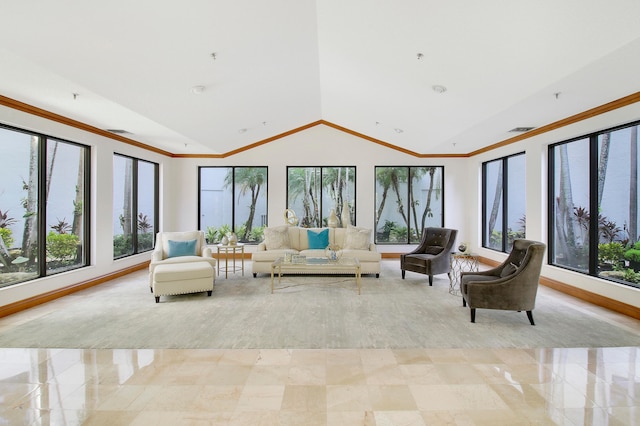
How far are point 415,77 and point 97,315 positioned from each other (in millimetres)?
4909

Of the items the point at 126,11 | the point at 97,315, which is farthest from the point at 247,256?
the point at 126,11

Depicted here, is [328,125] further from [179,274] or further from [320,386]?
[320,386]

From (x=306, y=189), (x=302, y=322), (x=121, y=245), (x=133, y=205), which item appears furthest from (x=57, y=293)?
(x=306, y=189)

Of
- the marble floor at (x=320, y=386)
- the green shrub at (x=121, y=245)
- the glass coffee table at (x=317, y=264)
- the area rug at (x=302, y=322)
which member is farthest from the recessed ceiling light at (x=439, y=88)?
the green shrub at (x=121, y=245)

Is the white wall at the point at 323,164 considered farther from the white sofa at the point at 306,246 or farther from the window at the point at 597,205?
the window at the point at 597,205

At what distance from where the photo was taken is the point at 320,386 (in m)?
2.56

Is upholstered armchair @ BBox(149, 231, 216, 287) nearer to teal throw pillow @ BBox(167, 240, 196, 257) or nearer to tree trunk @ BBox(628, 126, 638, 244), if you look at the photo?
teal throw pillow @ BBox(167, 240, 196, 257)

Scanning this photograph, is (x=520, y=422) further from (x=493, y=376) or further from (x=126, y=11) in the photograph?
(x=126, y=11)

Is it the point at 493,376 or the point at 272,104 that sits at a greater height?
the point at 272,104

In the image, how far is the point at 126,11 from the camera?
2904 millimetres

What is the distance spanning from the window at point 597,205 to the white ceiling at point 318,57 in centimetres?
68

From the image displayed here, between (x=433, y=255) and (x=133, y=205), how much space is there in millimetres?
5997

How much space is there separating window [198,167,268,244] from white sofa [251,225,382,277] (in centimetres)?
189

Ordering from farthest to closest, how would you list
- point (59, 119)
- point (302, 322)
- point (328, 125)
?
point (328, 125) → point (59, 119) → point (302, 322)
